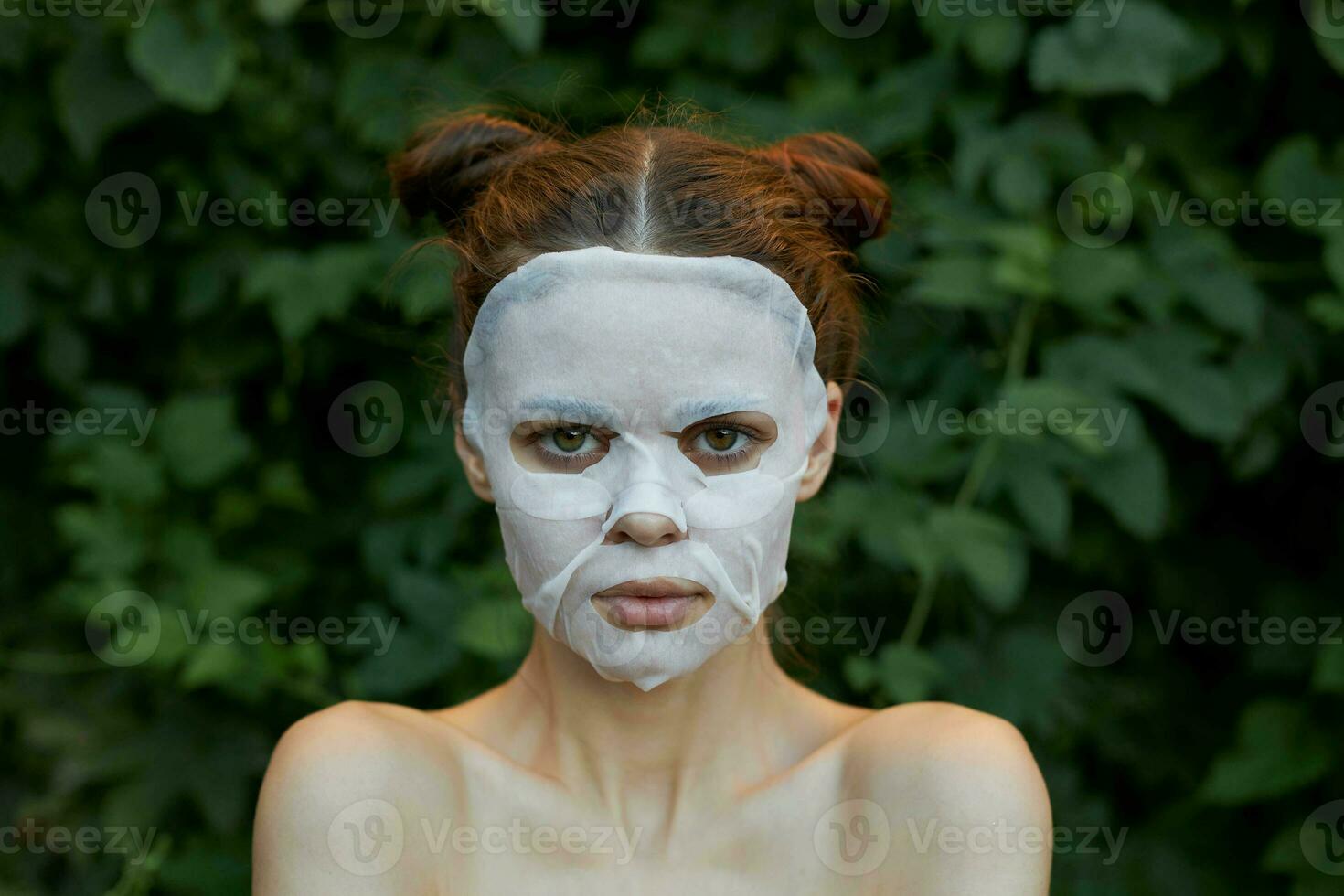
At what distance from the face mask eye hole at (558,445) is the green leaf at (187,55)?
3.23 feet

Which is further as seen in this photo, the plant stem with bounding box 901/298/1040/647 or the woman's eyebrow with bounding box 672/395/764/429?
the plant stem with bounding box 901/298/1040/647

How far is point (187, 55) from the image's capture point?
6.97ft

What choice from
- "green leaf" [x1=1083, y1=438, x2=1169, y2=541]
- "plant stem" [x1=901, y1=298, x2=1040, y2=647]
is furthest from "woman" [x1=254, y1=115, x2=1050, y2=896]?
"green leaf" [x1=1083, y1=438, x2=1169, y2=541]

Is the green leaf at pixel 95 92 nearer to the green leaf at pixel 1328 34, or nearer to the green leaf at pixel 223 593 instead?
the green leaf at pixel 223 593

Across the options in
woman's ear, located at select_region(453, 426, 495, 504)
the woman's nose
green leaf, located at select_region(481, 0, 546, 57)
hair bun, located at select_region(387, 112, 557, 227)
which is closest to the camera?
the woman's nose

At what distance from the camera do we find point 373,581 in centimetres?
241

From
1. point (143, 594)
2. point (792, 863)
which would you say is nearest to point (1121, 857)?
point (792, 863)

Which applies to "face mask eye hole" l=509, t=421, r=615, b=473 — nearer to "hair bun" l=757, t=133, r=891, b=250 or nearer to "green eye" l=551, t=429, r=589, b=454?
"green eye" l=551, t=429, r=589, b=454

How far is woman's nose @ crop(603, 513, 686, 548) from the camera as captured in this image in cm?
133

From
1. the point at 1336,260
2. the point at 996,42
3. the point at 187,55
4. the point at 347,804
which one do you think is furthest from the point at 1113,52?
the point at 347,804

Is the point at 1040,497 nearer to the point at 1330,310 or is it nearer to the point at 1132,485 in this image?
the point at 1132,485

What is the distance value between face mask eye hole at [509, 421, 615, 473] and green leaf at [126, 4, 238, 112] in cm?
98

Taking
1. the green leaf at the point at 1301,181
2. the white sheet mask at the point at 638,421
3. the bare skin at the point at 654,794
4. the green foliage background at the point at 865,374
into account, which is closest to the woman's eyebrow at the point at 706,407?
the white sheet mask at the point at 638,421

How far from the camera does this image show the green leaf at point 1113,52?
2.02 m
